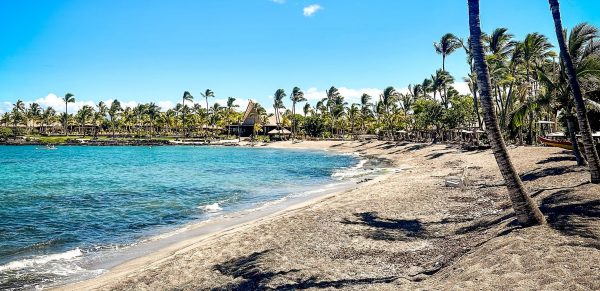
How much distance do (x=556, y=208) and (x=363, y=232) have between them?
575cm

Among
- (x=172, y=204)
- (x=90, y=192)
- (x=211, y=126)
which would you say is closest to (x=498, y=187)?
(x=172, y=204)

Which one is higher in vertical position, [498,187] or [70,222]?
[498,187]

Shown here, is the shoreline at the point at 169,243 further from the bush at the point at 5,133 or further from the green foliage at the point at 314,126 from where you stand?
the bush at the point at 5,133

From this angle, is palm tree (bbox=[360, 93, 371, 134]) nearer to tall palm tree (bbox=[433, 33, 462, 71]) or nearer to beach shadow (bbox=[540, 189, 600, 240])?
tall palm tree (bbox=[433, 33, 462, 71])

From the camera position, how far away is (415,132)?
81.2m

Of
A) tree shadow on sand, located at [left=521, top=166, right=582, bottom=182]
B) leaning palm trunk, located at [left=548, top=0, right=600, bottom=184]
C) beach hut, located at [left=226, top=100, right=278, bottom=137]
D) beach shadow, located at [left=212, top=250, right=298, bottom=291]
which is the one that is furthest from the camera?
beach hut, located at [left=226, top=100, right=278, bottom=137]

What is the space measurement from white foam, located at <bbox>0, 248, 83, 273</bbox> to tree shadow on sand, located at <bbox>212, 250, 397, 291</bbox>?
552 centimetres

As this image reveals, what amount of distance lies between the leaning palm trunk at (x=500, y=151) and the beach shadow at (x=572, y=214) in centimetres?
55

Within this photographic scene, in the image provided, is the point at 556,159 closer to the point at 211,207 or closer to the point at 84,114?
the point at 211,207

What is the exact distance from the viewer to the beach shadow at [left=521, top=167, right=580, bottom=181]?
17.7 metres

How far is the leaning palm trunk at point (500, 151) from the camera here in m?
9.34

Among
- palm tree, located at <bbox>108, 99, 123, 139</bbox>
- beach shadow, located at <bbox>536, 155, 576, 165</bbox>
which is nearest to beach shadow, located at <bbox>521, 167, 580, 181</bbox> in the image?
beach shadow, located at <bbox>536, 155, 576, 165</bbox>

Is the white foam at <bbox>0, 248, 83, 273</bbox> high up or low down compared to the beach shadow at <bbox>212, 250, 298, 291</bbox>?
down

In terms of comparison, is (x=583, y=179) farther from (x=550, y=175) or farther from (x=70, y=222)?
(x=70, y=222)
